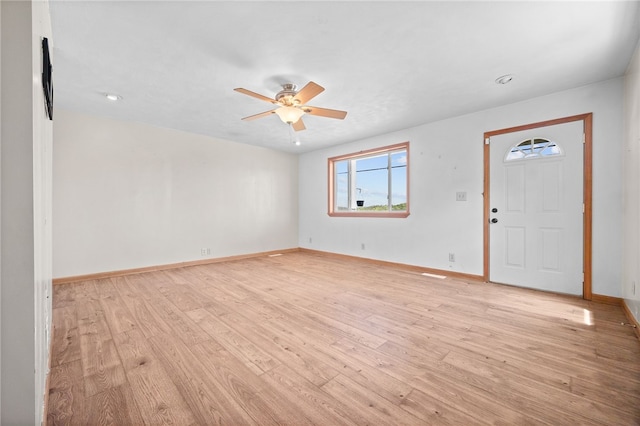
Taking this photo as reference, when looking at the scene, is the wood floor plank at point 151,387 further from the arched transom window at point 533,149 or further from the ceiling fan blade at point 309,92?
the arched transom window at point 533,149

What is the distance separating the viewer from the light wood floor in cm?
139

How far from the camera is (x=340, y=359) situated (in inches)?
73.5

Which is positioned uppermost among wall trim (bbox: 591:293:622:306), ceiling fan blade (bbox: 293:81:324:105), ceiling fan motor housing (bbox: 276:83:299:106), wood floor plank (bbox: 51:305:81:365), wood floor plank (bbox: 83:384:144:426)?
ceiling fan motor housing (bbox: 276:83:299:106)

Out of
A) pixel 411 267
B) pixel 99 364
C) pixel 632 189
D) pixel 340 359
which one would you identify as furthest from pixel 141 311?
pixel 632 189

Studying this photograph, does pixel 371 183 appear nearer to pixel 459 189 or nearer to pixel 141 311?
pixel 459 189

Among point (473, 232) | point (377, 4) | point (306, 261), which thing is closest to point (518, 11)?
point (377, 4)

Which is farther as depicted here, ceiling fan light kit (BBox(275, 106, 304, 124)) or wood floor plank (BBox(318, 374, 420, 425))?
ceiling fan light kit (BBox(275, 106, 304, 124))

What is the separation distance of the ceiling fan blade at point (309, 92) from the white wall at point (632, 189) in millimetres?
2809

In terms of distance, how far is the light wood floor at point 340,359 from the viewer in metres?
1.39

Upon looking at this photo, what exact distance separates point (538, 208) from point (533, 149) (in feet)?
2.58

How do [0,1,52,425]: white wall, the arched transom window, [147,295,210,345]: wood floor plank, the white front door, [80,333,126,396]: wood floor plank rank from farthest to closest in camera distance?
1. the arched transom window
2. the white front door
3. [147,295,210,345]: wood floor plank
4. [80,333,126,396]: wood floor plank
5. [0,1,52,425]: white wall

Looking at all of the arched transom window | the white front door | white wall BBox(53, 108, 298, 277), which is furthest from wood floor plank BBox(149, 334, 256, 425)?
the arched transom window

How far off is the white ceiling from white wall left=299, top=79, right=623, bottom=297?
10.1 inches

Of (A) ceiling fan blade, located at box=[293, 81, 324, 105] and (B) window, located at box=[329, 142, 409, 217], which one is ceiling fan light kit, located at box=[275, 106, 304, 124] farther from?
(B) window, located at box=[329, 142, 409, 217]
